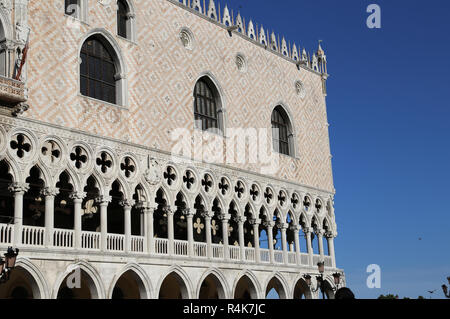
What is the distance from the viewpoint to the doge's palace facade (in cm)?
1383

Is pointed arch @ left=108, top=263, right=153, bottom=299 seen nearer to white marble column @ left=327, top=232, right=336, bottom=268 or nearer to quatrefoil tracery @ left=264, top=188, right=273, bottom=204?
quatrefoil tracery @ left=264, top=188, right=273, bottom=204

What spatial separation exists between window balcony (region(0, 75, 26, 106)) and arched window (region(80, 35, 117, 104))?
7.63ft

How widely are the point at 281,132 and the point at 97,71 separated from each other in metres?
8.56

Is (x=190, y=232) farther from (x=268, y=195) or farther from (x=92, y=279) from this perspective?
(x=268, y=195)

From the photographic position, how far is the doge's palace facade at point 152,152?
45.4 feet

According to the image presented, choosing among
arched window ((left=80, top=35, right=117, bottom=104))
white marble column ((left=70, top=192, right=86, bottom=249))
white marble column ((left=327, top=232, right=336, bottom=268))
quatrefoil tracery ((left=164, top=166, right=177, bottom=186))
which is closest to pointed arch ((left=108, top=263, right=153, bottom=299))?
white marble column ((left=70, top=192, right=86, bottom=249))

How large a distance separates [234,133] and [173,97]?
9.76 ft

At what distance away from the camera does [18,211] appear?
42.7 feet

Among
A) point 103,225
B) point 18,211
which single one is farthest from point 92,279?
point 18,211

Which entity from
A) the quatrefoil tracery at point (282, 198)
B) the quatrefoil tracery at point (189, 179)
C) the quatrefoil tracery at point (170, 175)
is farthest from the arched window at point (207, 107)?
the quatrefoil tracery at point (282, 198)

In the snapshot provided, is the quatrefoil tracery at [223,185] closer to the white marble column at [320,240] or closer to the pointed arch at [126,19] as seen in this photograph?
the pointed arch at [126,19]

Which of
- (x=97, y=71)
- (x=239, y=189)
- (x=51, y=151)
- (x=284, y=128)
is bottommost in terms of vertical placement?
(x=51, y=151)
